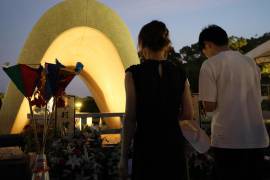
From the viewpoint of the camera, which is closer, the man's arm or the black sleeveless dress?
the black sleeveless dress

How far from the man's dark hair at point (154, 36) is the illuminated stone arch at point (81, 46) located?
9046 mm

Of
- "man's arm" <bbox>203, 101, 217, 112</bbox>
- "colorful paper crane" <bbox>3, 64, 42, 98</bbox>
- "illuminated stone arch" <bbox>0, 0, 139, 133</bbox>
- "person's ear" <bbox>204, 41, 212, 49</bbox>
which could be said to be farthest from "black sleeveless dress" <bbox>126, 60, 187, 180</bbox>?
"illuminated stone arch" <bbox>0, 0, 139, 133</bbox>

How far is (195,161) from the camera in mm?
4641

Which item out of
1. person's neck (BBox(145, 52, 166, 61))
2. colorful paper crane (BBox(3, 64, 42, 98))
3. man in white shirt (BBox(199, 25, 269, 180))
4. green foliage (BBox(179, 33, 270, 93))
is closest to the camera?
person's neck (BBox(145, 52, 166, 61))

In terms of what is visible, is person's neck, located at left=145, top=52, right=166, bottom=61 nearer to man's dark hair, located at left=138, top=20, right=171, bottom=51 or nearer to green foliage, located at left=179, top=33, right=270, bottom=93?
man's dark hair, located at left=138, top=20, right=171, bottom=51

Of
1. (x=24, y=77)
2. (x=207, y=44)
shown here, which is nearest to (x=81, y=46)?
(x=24, y=77)

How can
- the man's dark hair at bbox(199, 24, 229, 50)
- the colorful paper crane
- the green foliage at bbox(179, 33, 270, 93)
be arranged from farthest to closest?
the green foliage at bbox(179, 33, 270, 93) → the colorful paper crane → the man's dark hair at bbox(199, 24, 229, 50)

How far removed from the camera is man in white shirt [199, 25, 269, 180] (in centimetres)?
225

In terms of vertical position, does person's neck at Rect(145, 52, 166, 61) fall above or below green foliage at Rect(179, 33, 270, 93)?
below

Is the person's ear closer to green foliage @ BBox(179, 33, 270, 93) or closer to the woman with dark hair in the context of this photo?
the woman with dark hair

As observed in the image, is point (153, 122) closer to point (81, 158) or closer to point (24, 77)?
point (24, 77)

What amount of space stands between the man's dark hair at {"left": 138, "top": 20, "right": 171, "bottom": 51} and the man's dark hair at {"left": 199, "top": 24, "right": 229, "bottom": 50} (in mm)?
579

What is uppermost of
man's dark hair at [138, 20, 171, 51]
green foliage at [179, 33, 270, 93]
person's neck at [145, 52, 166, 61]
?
green foliage at [179, 33, 270, 93]

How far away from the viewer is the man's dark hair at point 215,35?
7.96 ft
